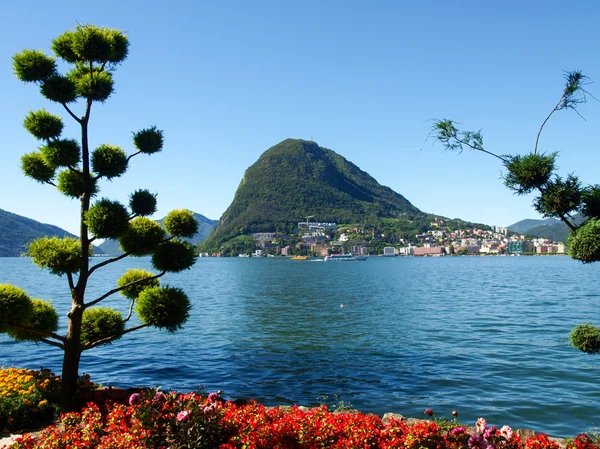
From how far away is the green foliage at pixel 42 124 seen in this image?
1188 centimetres

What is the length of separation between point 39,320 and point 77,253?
2352 mm

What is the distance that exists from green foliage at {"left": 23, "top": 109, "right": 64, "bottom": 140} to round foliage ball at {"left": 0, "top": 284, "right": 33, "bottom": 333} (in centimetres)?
416

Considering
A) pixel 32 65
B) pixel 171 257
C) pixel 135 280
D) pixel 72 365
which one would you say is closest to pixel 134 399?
pixel 72 365

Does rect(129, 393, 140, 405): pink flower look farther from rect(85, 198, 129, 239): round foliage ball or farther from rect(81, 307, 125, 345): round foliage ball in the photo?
rect(81, 307, 125, 345): round foliage ball

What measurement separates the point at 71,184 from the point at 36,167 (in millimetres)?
1017

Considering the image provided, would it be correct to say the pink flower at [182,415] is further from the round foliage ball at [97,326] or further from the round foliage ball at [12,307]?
the round foliage ball at [97,326]

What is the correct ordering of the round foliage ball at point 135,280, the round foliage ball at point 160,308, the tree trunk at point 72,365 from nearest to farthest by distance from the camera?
the tree trunk at point 72,365
the round foliage ball at point 160,308
the round foliage ball at point 135,280

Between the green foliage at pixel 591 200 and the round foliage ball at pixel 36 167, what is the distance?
12.4 meters

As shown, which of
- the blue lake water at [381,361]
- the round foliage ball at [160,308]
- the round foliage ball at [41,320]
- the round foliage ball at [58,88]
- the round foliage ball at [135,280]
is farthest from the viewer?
the blue lake water at [381,361]

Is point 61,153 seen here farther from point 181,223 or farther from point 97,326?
point 97,326

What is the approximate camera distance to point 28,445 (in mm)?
7910

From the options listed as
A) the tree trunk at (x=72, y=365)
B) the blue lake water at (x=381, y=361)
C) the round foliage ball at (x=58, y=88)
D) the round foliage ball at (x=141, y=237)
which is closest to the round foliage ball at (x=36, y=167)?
the round foliage ball at (x=58, y=88)

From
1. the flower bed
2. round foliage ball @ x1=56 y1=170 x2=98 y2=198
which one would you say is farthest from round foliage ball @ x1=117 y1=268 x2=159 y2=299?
the flower bed

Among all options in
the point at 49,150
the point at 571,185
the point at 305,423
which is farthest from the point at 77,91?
the point at 571,185
